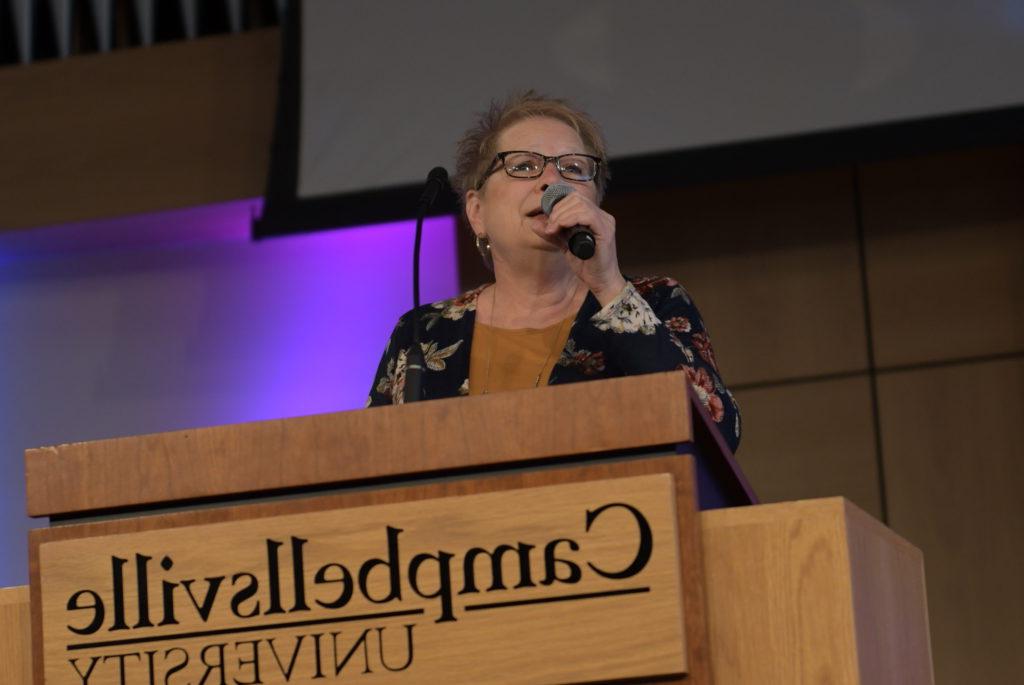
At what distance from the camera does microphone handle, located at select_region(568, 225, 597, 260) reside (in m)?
1.77

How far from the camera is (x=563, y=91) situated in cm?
409

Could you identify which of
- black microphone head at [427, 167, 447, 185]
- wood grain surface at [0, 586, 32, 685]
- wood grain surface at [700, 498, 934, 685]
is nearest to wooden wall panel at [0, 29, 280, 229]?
black microphone head at [427, 167, 447, 185]

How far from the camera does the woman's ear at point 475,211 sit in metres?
2.46

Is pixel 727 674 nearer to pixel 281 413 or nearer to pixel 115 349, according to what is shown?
pixel 281 413

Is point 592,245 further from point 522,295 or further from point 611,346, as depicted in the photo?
point 522,295

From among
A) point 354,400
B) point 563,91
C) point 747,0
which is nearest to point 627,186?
point 563,91

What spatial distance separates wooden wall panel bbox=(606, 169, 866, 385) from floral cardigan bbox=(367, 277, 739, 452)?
2086mm

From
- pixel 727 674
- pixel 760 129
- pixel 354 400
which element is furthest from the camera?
pixel 354 400

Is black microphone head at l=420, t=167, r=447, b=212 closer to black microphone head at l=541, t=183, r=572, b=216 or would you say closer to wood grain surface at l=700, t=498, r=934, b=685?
black microphone head at l=541, t=183, r=572, b=216

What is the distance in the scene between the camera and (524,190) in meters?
2.30

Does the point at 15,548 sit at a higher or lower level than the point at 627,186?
lower

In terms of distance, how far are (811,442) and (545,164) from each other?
2.20m

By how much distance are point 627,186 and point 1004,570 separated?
1449 mm

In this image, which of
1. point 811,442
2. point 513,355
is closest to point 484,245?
point 513,355
